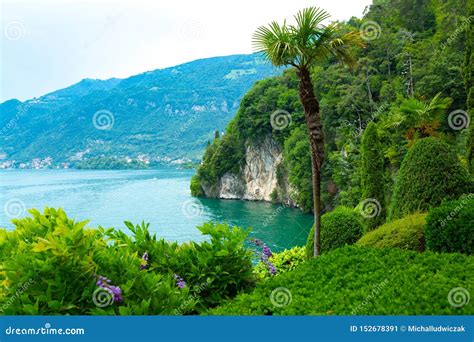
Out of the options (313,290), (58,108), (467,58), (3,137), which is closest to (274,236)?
(467,58)

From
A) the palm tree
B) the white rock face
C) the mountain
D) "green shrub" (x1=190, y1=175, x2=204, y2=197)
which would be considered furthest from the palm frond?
the mountain

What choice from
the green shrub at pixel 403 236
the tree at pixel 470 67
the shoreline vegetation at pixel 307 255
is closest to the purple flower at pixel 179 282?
the shoreline vegetation at pixel 307 255

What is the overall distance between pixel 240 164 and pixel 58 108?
85.3 metres

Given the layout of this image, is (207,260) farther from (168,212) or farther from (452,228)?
(168,212)

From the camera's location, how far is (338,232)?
34.0 ft

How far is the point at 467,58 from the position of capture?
15.1 metres

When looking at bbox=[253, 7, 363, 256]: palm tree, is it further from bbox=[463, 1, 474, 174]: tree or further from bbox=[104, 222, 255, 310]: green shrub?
bbox=[463, 1, 474, 174]: tree

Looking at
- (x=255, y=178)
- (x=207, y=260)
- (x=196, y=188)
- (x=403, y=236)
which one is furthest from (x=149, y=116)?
(x=207, y=260)

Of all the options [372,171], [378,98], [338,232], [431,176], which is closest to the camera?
[431,176]

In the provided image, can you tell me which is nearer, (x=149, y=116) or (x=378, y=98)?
(x=378, y=98)

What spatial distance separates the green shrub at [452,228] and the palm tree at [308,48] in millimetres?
2176

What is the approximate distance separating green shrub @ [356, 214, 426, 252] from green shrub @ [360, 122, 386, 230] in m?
7.60

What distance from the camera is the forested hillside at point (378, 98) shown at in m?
29.6

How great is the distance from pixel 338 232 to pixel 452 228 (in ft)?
12.2
